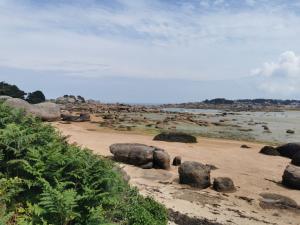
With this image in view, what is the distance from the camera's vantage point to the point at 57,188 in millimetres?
7668

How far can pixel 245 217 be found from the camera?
1319 centimetres

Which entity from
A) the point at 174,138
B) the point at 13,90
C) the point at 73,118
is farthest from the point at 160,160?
the point at 13,90

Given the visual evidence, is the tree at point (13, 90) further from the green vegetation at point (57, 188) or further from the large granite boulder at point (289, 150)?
the green vegetation at point (57, 188)

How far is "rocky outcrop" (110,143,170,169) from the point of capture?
1839cm

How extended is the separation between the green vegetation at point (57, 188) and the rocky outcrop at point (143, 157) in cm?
767

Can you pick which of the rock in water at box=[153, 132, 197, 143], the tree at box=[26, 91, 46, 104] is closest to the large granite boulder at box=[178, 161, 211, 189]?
the rock in water at box=[153, 132, 197, 143]

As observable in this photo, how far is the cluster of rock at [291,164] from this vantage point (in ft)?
56.4

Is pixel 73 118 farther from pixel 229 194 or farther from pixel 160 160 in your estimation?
pixel 229 194

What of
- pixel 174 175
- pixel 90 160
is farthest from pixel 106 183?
pixel 174 175

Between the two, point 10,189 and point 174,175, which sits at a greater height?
point 10,189

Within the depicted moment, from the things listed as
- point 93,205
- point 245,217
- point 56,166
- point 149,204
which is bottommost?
point 245,217

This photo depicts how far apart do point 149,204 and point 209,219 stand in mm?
2539

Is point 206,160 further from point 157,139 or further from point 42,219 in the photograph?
point 42,219

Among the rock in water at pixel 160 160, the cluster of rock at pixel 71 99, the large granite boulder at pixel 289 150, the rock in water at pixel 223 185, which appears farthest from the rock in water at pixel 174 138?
the cluster of rock at pixel 71 99
